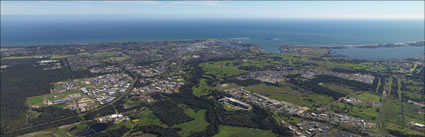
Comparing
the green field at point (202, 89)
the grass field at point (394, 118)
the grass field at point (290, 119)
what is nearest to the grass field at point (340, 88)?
the grass field at point (394, 118)

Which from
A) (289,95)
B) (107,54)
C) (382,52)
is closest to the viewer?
(289,95)

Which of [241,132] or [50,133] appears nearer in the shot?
[50,133]

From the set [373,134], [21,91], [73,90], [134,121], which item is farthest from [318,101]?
[21,91]

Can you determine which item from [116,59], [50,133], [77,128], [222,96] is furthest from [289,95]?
[116,59]

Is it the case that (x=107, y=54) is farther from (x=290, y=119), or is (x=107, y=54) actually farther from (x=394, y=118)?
(x=394, y=118)

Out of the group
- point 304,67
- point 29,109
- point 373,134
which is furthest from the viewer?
point 304,67

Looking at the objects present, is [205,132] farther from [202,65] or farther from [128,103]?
[202,65]

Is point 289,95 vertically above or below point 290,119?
above
